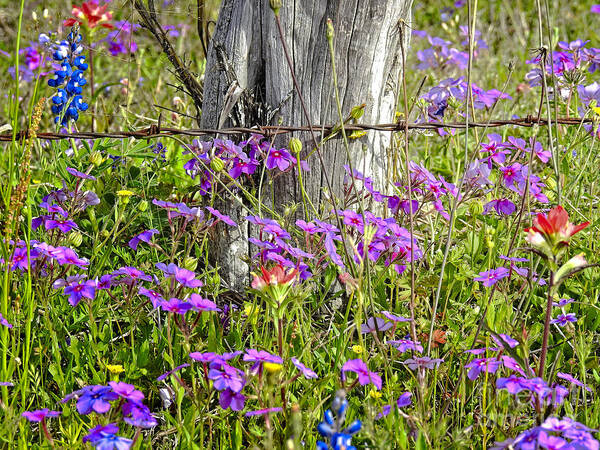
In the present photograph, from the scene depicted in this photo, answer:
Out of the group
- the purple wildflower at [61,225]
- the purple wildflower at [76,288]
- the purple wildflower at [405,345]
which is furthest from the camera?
the purple wildflower at [61,225]

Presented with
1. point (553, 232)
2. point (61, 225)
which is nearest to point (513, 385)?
point (553, 232)

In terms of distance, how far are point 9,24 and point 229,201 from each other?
436 centimetres

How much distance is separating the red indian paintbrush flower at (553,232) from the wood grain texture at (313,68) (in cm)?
97

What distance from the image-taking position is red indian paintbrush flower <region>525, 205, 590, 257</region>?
3.87 feet

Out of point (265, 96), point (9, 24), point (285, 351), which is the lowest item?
point (285, 351)

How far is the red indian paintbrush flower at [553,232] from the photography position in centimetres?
118

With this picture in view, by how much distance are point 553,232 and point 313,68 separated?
3.63 feet

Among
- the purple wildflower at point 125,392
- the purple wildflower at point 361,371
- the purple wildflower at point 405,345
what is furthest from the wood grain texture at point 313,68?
the purple wildflower at point 125,392

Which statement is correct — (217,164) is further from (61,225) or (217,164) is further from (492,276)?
(492,276)

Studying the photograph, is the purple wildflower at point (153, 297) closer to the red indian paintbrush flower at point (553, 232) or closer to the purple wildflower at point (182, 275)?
the purple wildflower at point (182, 275)

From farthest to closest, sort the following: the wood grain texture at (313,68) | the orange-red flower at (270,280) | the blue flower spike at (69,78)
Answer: the blue flower spike at (69,78) < the wood grain texture at (313,68) < the orange-red flower at (270,280)

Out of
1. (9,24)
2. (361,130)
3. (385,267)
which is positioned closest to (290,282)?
(385,267)

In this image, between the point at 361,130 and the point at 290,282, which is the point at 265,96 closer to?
the point at 361,130

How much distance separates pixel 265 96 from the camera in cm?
220
